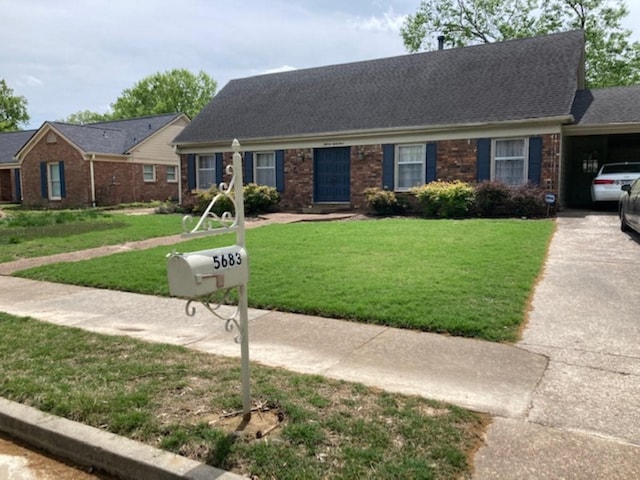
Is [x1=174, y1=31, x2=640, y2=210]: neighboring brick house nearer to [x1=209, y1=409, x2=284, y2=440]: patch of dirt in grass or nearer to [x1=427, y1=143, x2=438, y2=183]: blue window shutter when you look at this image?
[x1=427, y1=143, x2=438, y2=183]: blue window shutter

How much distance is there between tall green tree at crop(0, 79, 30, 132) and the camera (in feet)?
194

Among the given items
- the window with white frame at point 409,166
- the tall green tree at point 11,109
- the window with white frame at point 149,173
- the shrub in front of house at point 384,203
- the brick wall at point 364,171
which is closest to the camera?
the shrub in front of house at point 384,203

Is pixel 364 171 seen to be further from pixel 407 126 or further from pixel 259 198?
pixel 259 198

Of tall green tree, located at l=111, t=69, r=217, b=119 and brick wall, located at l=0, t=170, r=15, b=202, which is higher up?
tall green tree, located at l=111, t=69, r=217, b=119

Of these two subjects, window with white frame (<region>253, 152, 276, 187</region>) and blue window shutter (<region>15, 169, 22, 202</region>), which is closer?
window with white frame (<region>253, 152, 276, 187</region>)

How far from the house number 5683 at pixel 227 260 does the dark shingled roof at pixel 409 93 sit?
14235 millimetres

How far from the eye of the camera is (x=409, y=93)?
19188mm

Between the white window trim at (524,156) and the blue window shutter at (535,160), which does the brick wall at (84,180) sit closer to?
the white window trim at (524,156)

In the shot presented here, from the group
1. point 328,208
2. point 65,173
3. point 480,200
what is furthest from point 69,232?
point 65,173

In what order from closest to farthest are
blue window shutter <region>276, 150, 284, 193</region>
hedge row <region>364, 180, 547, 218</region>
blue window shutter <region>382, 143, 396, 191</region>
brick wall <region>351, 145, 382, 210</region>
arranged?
1. hedge row <region>364, 180, 547, 218</region>
2. blue window shutter <region>382, 143, 396, 191</region>
3. brick wall <region>351, 145, 382, 210</region>
4. blue window shutter <region>276, 150, 284, 193</region>

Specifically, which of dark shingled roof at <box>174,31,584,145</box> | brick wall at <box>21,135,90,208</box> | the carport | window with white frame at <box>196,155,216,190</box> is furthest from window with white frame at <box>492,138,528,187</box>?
brick wall at <box>21,135,90,208</box>

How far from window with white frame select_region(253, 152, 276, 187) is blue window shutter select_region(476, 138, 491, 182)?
7962mm

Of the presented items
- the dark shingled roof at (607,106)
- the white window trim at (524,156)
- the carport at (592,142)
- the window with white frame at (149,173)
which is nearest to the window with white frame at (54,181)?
the window with white frame at (149,173)

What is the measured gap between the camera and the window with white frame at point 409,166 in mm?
17750
